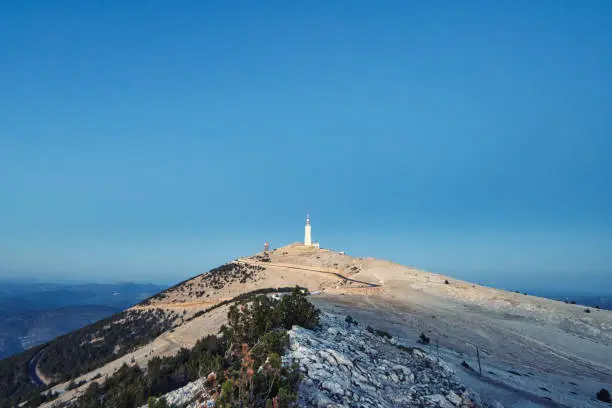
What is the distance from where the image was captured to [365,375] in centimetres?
894

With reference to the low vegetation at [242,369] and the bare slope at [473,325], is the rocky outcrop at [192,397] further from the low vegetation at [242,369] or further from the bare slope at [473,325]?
the bare slope at [473,325]

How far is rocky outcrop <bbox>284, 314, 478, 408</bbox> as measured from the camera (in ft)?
23.8

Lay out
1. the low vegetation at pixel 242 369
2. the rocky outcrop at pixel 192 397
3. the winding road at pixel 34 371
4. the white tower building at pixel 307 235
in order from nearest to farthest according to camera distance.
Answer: the low vegetation at pixel 242 369
the rocky outcrop at pixel 192 397
the winding road at pixel 34 371
the white tower building at pixel 307 235

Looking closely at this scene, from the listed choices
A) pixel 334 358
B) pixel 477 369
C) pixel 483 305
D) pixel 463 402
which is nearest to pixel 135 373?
pixel 334 358

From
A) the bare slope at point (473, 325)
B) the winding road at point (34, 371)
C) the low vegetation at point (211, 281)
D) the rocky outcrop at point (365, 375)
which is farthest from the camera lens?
the low vegetation at point (211, 281)

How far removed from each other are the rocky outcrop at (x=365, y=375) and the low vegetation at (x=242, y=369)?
0.56m

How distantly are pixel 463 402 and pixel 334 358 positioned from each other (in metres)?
3.83

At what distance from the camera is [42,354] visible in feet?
119

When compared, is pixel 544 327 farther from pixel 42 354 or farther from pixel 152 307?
pixel 42 354

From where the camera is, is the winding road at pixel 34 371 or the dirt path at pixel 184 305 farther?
the dirt path at pixel 184 305

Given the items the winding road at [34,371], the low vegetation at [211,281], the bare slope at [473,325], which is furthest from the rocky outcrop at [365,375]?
the low vegetation at [211,281]

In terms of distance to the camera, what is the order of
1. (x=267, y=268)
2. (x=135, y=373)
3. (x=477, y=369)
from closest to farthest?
1. (x=135, y=373)
2. (x=477, y=369)
3. (x=267, y=268)

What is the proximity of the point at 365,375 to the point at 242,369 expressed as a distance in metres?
4.30

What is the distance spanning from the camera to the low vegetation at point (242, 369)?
5546 millimetres
